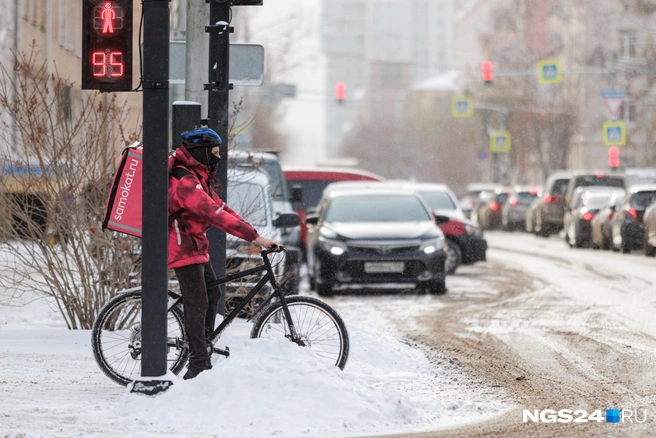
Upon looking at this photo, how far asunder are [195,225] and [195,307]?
1.64 feet

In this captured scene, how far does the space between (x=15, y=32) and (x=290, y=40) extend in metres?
14.2

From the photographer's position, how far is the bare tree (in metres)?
10.9

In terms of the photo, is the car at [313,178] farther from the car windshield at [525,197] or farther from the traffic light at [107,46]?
the car windshield at [525,197]

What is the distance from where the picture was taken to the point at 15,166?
11.0 m

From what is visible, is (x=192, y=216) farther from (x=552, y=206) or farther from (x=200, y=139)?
(x=552, y=206)

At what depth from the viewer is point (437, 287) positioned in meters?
17.8

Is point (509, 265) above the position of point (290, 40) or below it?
below

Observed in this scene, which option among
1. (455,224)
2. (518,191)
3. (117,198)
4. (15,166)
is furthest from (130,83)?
(518,191)

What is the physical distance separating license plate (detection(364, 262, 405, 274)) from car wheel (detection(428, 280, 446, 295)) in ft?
1.96

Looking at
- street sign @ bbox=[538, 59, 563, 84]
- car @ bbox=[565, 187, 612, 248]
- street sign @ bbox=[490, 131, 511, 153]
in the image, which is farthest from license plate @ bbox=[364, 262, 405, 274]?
street sign @ bbox=[490, 131, 511, 153]

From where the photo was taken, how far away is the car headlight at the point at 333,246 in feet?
56.9

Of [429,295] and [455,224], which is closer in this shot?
[429,295]

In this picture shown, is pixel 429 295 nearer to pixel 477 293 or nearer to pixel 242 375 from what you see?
pixel 477 293

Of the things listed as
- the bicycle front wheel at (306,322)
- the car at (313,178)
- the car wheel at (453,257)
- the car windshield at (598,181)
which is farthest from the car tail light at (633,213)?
the bicycle front wheel at (306,322)
